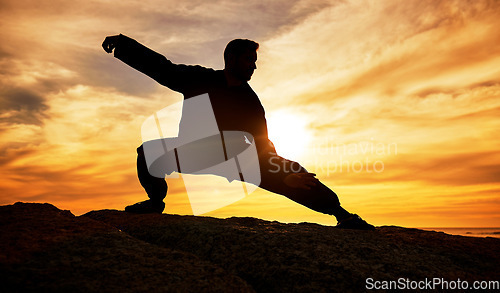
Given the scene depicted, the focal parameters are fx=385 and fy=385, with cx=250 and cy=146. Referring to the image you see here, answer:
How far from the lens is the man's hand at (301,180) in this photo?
17.6ft

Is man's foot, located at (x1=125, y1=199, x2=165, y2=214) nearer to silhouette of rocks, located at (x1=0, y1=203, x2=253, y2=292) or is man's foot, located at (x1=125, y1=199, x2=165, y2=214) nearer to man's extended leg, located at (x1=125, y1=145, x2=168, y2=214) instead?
man's extended leg, located at (x1=125, y1=145, x2=168, y2=214)

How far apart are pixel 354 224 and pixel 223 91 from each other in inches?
109

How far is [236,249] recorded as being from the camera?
13.5ft

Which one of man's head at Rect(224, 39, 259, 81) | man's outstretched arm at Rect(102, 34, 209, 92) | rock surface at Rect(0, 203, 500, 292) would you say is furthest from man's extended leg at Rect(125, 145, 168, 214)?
man's head at Rect(224, 39, 259, 81)

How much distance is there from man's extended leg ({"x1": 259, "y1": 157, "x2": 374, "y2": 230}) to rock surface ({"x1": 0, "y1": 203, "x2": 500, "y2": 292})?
424mm

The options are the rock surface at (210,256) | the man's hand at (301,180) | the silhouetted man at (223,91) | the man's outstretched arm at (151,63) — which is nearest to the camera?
the rock surface at (210,256)

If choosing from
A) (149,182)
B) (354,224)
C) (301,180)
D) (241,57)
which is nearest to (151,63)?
(241,57)

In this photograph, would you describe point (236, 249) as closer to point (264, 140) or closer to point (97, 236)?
point (97, 236)

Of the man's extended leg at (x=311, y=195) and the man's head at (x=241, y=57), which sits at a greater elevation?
the man's head at (x=241, y=57)

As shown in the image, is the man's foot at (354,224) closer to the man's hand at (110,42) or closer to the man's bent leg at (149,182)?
the man's bent leg at (149,182)

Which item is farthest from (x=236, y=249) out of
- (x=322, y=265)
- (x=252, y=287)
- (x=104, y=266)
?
(x=104, y=266)

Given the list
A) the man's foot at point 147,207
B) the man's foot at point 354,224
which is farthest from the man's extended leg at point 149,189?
the man's foot at point 354,224

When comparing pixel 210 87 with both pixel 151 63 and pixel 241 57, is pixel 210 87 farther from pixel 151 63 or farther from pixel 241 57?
pixel 151 63

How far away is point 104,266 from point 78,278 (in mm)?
268
